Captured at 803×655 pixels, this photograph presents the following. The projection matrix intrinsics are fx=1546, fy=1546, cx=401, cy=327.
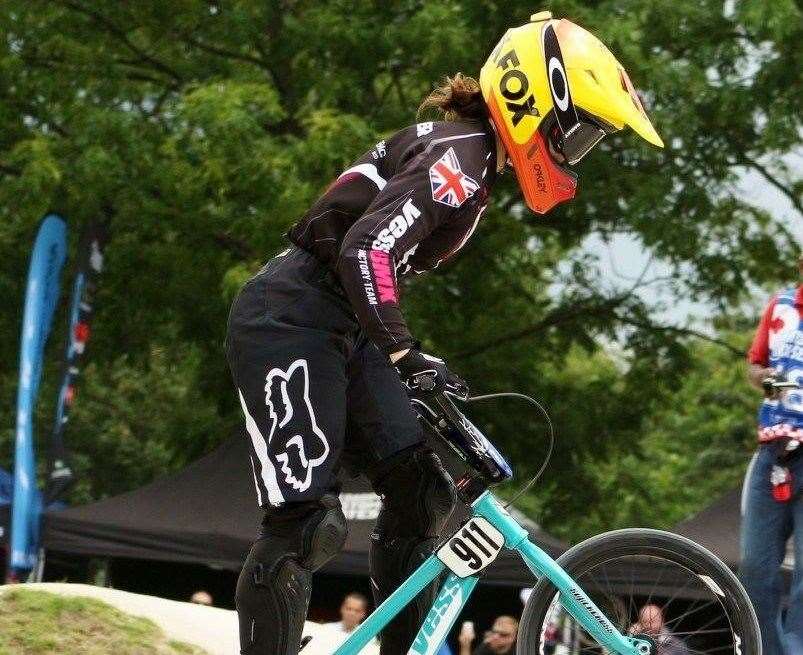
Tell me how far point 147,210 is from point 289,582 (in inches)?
363

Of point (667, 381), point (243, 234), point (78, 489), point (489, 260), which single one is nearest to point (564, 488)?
point (667, 381)

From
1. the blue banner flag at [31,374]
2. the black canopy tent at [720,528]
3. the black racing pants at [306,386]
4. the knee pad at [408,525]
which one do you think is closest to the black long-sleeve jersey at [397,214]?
the black racing pants at [306,386]

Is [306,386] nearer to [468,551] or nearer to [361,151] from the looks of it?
[468,551]

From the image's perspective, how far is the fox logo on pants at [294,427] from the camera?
417cm

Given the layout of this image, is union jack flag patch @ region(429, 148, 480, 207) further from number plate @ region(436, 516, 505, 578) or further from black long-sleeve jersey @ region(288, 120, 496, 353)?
number plate @ region(436, 516, 505, 578)

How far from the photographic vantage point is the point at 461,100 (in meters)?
4.47

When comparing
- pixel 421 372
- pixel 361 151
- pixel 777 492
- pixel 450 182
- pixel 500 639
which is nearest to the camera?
pixel 421 372

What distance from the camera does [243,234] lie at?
12188 mm

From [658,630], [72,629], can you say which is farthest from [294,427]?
[72,629]

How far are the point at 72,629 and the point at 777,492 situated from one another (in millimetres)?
2497

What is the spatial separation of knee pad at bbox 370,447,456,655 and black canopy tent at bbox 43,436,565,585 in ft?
18.7

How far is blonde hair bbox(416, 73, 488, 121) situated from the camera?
446 centimetres

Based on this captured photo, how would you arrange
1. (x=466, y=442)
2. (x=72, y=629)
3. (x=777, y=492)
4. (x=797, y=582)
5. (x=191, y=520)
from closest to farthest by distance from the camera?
(x=466, y=442) < (x=72, y=629) < (x=797, y=582) < (x=777, y=492) < (x=191, y=520)

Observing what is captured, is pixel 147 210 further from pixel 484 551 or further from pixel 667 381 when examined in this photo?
pixel 484 551
